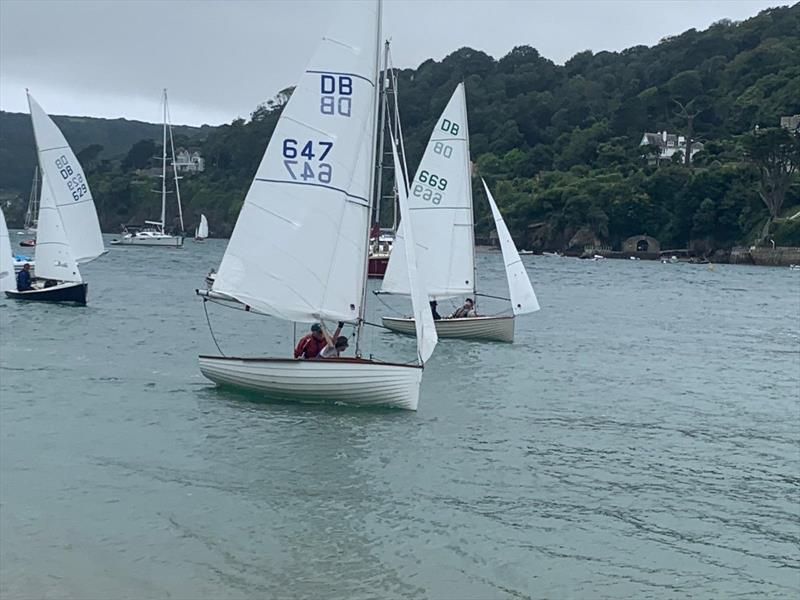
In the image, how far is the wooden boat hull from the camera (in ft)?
112

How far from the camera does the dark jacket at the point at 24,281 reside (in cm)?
3503

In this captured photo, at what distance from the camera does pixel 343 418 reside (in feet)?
55.6

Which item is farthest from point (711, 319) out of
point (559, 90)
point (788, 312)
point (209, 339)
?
point (559, 90)

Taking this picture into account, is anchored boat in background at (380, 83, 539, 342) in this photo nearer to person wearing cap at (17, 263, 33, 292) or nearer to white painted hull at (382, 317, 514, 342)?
white painted hull at (382, 317, 514, 342)

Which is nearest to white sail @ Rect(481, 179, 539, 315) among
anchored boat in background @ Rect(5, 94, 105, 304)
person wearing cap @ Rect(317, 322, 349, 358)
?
person wearing cap @ Rect(317, 322, 349, 358)

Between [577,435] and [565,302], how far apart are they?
99.5 feet

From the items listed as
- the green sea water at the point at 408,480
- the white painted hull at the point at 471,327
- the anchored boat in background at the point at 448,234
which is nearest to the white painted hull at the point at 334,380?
the green sea water at the point at 408,480

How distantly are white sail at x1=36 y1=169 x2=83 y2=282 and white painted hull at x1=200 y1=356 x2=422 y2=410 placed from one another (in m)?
17.7

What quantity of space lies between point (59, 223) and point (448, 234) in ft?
42.8

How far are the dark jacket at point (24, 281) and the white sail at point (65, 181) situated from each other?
103 centimetres

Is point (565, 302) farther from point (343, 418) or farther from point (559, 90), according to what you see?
point (559, 90)

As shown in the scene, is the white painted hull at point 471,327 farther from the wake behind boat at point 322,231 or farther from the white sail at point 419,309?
the white sail at point 419,309

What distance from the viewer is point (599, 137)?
5246 inches

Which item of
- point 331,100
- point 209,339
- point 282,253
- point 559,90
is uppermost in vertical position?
point 559,90
